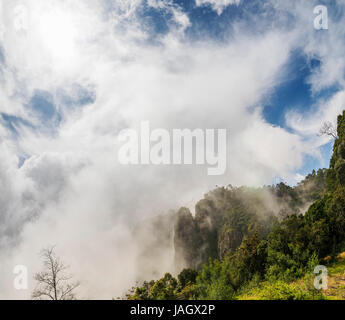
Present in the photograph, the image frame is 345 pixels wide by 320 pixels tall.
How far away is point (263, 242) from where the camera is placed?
35750mm

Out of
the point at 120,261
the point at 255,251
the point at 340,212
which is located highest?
the point at 340,212

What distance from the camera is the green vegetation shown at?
73.8 ft

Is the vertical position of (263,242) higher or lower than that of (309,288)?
lower

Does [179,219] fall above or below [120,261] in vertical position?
above

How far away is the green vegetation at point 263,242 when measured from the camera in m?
22.5

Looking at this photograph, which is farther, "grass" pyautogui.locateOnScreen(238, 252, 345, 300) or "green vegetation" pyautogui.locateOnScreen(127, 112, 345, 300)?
"green vegetation" pyautogui.locateOnScreen(127, 112, 345, 300)

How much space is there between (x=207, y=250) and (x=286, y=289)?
104 m

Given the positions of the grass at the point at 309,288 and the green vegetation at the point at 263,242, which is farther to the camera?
the green vegetation at the point at 263,242

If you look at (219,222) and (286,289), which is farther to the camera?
(219,222)

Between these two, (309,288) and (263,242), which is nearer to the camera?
(309,288)

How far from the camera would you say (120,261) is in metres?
178
